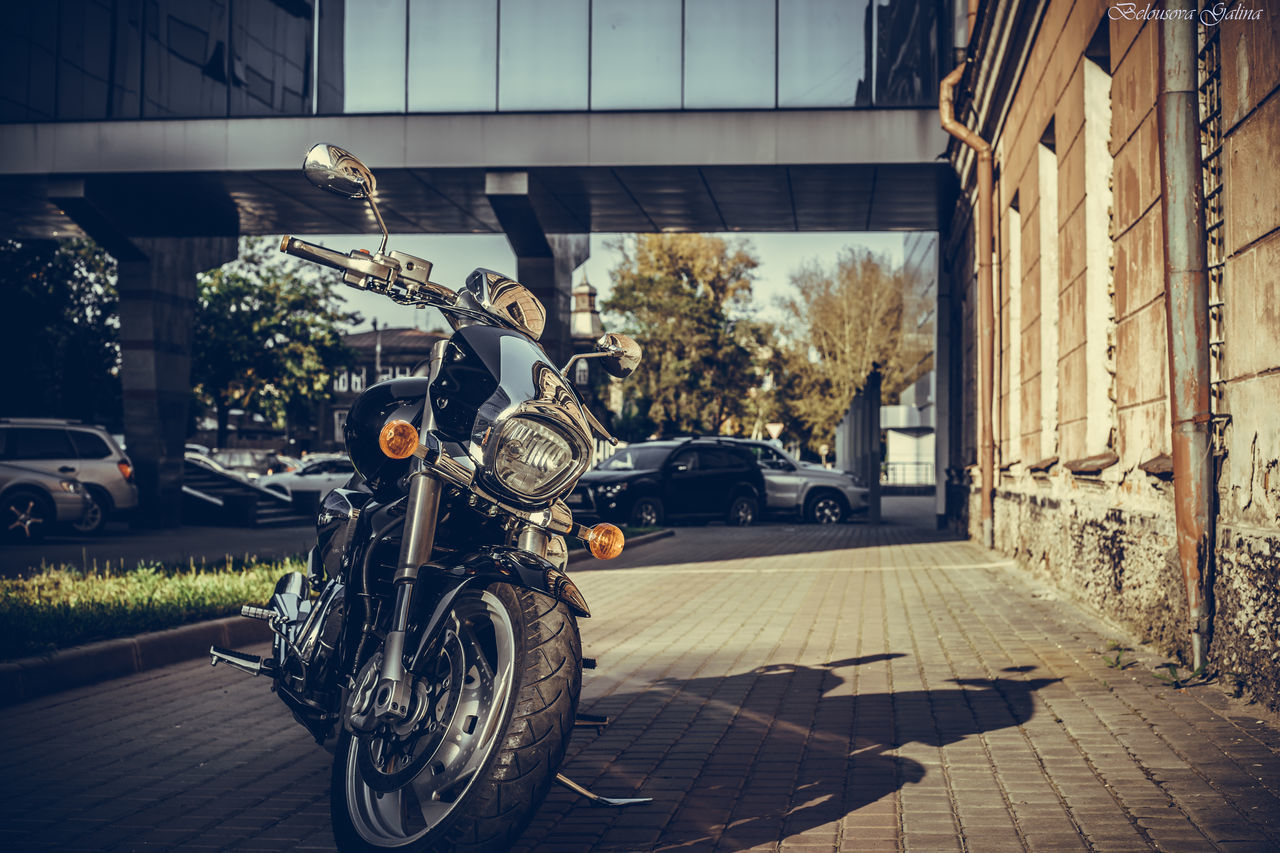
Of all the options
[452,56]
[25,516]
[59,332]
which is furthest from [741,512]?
[59,332]

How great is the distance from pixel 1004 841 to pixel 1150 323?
467 cm

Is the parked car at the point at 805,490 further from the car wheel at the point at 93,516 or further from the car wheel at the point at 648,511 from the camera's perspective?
the car wheel at the point at 93,516

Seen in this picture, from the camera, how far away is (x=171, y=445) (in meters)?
21.7

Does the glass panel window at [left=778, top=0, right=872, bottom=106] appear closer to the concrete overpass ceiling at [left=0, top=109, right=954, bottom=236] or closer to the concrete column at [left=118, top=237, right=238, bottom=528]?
the concrete overpass ceiling at [left=0, top=109, right=954, bottom=236]

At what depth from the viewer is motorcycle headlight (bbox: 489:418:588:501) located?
10.5 feet

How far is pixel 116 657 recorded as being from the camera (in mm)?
6699

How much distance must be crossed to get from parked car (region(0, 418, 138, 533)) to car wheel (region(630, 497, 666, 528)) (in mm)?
8219

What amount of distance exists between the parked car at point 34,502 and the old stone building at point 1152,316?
43.2 ft

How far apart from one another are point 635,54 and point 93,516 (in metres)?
10.8

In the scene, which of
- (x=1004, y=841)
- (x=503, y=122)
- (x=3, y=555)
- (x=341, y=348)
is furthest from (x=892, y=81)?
(x=341, y=348)

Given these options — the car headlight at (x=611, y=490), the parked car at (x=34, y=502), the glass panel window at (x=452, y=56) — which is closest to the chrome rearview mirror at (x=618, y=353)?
the glass panel window at (x=452, y=56)

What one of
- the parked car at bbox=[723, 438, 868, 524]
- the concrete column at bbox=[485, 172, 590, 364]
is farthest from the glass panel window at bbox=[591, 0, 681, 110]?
the parked car at bbox=[723, 438, 868, 524]

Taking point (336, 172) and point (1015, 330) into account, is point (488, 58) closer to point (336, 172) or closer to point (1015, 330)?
point (1015, 330)

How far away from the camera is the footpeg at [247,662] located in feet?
13.9
